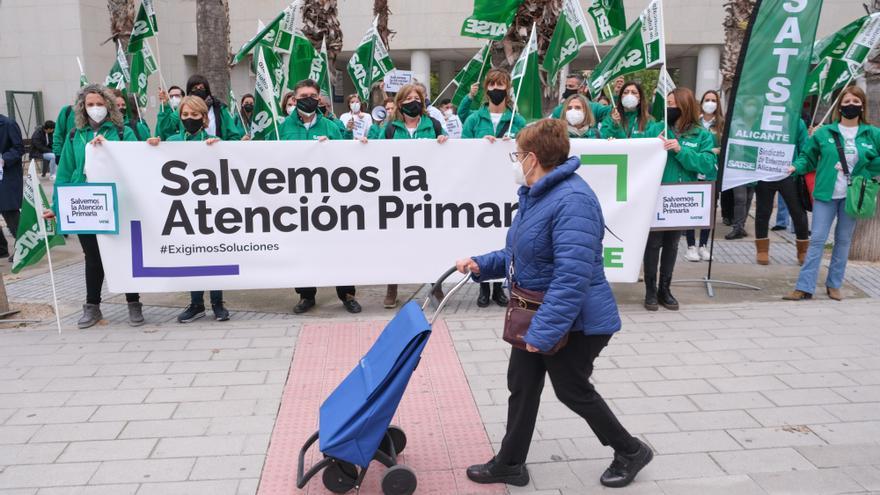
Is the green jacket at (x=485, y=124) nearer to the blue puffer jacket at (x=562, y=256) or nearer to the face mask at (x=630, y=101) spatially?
the face mask at (x=630, y=101)

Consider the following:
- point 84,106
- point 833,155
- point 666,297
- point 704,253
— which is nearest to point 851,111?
point 833,155

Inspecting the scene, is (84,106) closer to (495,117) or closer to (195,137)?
(195,137)

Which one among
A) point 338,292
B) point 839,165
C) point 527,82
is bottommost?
point 338,292

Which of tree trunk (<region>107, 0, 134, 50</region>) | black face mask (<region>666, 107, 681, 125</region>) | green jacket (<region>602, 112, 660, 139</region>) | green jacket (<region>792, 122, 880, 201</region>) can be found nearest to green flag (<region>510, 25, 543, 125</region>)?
green jacket (<region>602, 112, 660, 139</region>)

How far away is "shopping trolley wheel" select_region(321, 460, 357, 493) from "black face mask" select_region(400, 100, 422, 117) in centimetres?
411

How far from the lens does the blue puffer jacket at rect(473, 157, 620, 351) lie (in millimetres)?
3285

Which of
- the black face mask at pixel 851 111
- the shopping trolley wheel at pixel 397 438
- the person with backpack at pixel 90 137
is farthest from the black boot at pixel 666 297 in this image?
the person with backpack at pixel 90 137

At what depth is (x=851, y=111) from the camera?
22.7ft

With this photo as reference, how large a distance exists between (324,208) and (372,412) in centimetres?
359

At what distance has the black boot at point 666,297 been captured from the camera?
7.11m

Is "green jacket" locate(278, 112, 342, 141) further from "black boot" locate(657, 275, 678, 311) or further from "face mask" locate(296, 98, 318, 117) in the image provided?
"black boot" locate(657, 275, 678, 311)

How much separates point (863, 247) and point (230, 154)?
7.29 metres

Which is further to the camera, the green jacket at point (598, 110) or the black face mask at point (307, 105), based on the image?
the green jacket at point (598, 110)

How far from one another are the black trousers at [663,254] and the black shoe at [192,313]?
4.18 m
